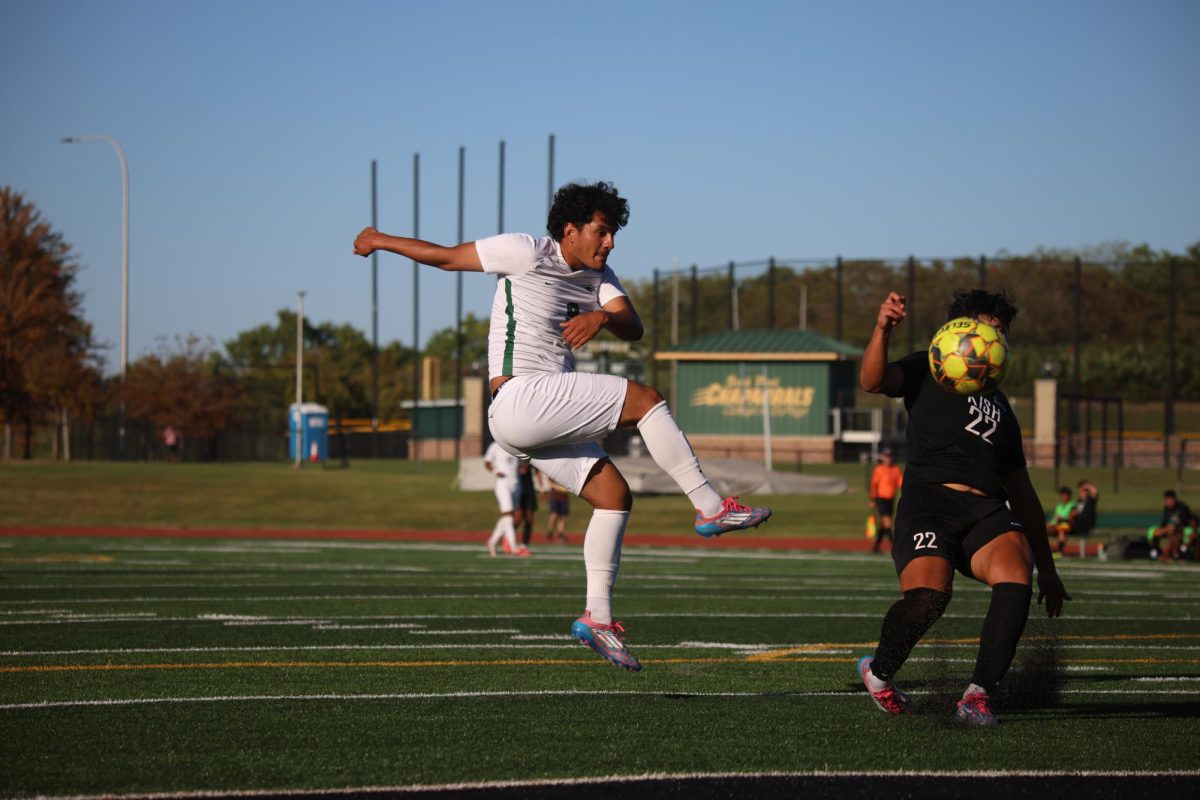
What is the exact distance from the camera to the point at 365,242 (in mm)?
7016

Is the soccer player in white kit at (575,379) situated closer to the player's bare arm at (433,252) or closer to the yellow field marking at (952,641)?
the player's bare arm at (433,252)

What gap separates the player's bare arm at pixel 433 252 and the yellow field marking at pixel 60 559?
1369cm

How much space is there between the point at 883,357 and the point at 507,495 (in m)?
16.3

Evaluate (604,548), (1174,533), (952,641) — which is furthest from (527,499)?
(604,548)

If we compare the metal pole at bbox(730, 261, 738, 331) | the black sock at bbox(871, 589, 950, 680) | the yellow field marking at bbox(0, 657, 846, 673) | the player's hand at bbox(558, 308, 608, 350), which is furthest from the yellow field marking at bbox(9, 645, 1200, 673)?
the metal pole at bbox(730, 261, 738, 331)

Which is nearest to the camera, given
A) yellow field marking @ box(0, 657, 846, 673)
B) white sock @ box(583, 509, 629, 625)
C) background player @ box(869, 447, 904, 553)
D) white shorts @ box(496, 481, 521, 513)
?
white sock @ box(583, 509, 629, 625)

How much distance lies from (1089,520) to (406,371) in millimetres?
93479

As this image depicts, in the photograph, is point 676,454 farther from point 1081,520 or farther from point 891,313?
point 1081,520

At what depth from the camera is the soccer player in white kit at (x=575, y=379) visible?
6812mm

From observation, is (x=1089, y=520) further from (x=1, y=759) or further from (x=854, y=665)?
(x=1, y=759)

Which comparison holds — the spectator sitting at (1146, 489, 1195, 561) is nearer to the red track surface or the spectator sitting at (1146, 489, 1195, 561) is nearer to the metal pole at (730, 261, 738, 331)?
the red track surface

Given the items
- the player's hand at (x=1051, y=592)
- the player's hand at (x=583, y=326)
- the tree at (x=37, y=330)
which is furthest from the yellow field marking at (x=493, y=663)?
the tree at (x=37, y=330)

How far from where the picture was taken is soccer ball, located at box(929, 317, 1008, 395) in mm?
6562

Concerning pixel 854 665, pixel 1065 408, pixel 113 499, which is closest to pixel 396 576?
pixel 854 665
